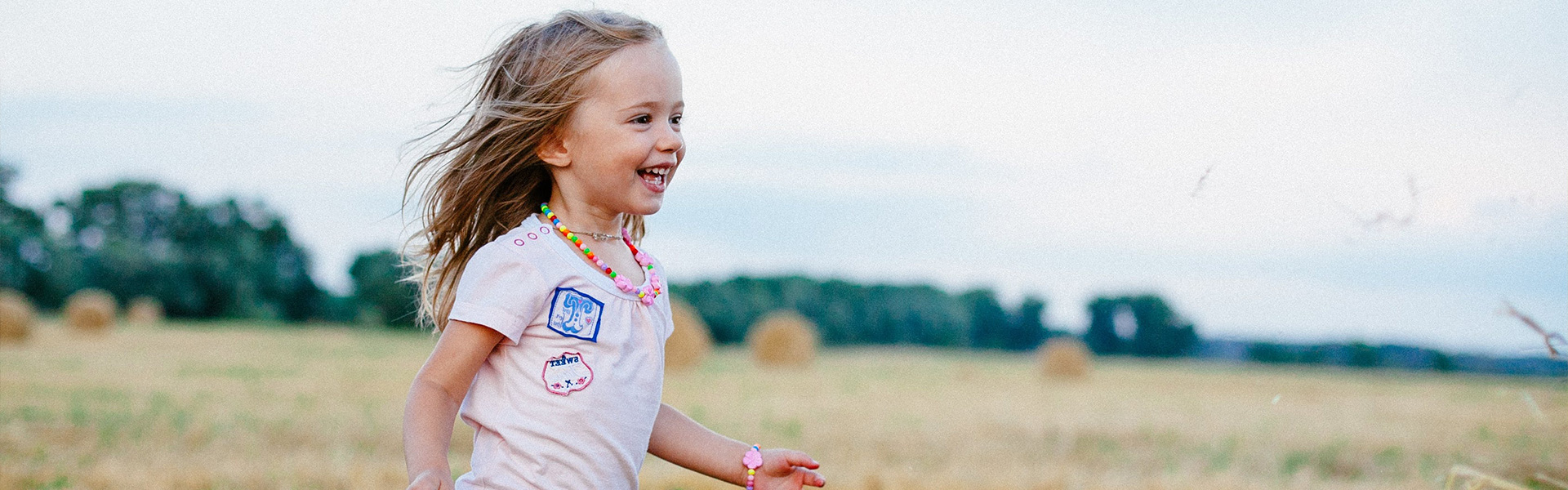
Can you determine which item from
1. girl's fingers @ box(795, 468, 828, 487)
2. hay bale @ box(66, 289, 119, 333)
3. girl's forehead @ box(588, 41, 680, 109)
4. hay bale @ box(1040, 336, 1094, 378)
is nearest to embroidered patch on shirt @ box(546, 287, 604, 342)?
girl's forehead @ box(588, 41, 680, 109)

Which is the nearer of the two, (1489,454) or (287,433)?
(287,433)

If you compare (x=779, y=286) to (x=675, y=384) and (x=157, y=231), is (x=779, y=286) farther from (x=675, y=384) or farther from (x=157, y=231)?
(x=157, y=231)

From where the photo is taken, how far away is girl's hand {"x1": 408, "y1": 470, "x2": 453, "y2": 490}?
1.70 meters

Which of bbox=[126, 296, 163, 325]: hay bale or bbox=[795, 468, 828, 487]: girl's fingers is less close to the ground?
bbox=[126, 296, 163, 325]: hay bale

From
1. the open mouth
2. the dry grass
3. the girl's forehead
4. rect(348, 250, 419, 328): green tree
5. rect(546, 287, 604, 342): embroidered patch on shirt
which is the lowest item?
the dry grass

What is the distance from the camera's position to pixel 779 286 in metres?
29.1

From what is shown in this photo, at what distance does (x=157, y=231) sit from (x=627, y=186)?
1616 inches

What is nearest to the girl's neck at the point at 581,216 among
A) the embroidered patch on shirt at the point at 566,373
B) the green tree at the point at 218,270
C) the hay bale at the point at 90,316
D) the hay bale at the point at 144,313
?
the embroidered patch on shirt at the point at 566,373

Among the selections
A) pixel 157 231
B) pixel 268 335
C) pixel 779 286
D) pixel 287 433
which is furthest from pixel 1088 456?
pixel 157 231

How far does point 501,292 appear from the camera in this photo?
1.84 m

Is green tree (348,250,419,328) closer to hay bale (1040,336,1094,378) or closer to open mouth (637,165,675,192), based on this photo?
hay bale (1040,336,1094,378)

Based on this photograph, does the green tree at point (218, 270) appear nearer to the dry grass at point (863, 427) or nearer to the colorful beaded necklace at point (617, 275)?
the dry grass at point (863, 427)

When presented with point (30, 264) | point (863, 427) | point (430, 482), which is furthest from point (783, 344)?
point (30, 264)

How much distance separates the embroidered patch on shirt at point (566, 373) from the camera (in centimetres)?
188
